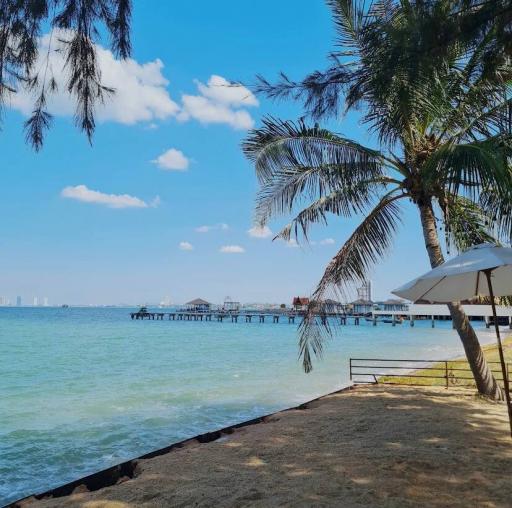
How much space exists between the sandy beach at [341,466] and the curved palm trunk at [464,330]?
1005 millimetres

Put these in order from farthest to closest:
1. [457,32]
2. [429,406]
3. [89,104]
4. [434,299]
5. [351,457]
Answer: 1. [429,406]
2. [434,299]
3. [351,457]
4. [89,104]
5. [457,32]

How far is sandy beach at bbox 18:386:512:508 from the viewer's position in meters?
4.33

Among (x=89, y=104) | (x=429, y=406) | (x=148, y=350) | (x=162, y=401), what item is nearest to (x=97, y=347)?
(x=148, y=350)

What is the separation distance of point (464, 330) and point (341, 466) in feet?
15.4

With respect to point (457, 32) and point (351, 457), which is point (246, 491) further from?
point (457, 32)

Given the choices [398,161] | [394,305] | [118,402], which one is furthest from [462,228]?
[394,305]

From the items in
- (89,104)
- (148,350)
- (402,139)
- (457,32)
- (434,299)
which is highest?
(402,139)

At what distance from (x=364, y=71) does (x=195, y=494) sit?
4.21 m

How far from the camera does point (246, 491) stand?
4582 millimetres

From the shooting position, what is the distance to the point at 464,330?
8.73 m

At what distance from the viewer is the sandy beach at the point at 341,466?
433cm

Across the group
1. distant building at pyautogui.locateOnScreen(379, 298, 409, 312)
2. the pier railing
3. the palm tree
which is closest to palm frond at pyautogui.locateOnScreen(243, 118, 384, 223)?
the palm tree

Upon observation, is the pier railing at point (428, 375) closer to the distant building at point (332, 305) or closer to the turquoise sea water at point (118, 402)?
the distant building at point (332, 305)

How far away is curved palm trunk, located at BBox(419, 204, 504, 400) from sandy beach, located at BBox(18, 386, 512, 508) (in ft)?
3.30
